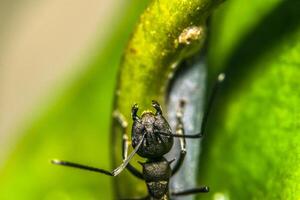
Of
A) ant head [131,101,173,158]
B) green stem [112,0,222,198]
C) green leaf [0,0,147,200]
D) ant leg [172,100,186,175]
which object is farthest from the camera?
green leaf [0,0,147,200]

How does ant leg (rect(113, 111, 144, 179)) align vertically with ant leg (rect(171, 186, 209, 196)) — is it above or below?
above

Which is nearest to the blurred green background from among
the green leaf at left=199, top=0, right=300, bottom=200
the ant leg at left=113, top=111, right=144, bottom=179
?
the green leaf at left=199, top=0, right=300, bottom=200

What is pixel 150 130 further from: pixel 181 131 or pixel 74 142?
pixel 74 142

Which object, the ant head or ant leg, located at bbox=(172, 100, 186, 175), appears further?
ant leg, located at bbox=(172, 100, 186, 175)

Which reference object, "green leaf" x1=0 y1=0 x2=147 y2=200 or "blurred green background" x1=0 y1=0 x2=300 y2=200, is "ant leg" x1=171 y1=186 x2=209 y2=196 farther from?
"green leaf" x1=0 y1=0 x2=147 y2=200

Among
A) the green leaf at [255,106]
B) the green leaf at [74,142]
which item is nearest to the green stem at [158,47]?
the green leaf at [255,106]

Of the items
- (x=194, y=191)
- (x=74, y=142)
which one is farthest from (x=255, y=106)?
(x=74, y=142)
